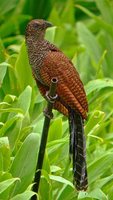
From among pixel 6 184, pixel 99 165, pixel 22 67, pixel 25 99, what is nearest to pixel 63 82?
pixel 6 184

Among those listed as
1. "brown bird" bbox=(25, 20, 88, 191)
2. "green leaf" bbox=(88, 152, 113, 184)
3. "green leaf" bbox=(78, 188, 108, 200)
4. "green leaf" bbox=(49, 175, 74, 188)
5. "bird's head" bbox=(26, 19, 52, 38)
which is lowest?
"green leaf" bbox=(88, 152, 113, 184)

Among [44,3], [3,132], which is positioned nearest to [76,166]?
[3,132]

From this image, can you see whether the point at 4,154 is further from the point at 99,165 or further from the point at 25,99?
the point at 25,99

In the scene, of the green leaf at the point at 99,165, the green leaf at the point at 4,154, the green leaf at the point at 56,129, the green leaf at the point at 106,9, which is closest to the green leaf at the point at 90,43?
the green leaf at the point at 106,9

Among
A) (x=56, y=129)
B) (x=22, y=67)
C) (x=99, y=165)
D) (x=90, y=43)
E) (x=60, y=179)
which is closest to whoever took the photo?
(x=60, y=179)

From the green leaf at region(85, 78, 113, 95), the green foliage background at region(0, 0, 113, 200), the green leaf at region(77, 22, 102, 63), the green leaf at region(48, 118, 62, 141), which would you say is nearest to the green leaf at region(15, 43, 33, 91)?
the green foliage background at region(0, 0, 113, 200)

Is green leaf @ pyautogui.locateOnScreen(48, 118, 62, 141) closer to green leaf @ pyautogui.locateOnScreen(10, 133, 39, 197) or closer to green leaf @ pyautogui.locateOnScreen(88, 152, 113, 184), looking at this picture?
green leaf @ pyautogui.locateOnScreen(88, 152, 113, 184)

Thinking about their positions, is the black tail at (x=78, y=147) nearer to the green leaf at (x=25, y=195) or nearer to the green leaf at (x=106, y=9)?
the green leaf at (x=25, y=195)
